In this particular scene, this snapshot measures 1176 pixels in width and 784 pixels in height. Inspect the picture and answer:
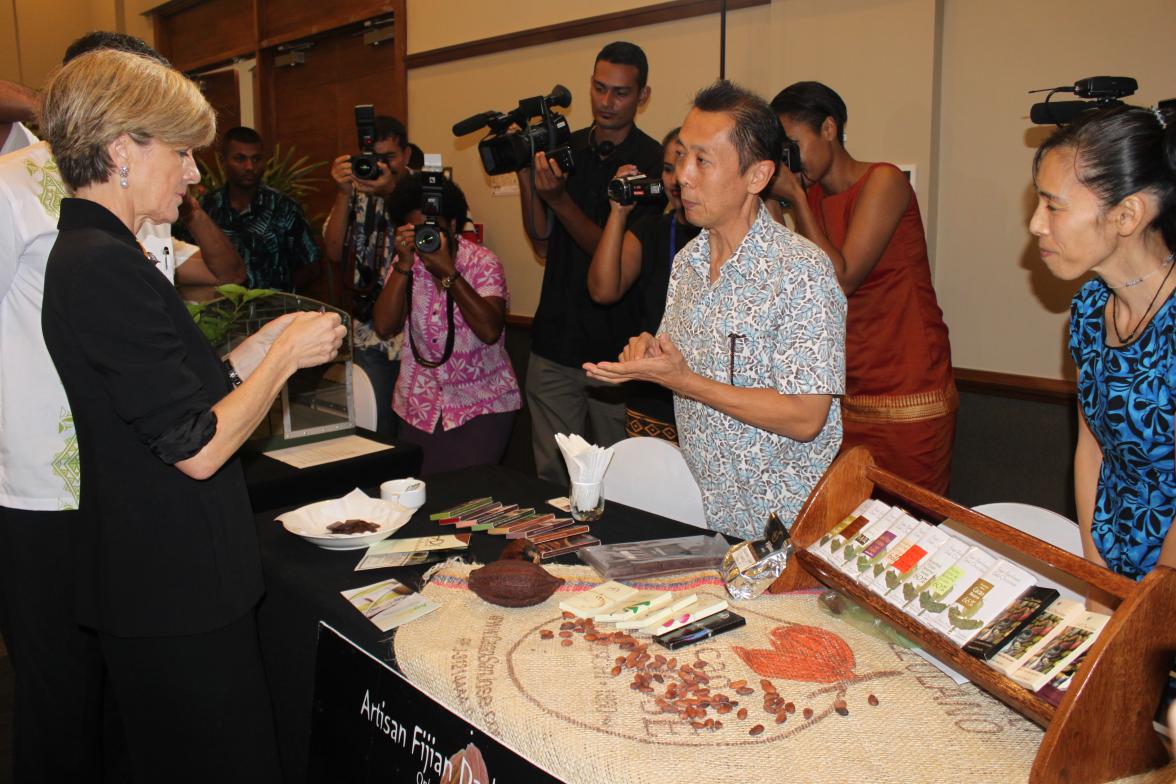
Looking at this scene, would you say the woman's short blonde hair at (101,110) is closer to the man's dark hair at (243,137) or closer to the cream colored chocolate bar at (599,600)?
the cream colored chocolate bar at (599,600)

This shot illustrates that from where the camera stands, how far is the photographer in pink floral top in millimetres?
2977

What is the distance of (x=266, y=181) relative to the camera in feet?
16.5

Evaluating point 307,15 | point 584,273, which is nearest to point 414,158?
point 584,273

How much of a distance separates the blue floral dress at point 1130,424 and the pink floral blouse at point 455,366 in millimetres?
1924

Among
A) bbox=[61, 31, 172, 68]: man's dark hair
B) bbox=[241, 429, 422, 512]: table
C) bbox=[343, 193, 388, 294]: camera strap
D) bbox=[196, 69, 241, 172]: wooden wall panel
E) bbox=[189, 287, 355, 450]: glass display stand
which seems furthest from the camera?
bbox=[196, 69, 241, 172]: wooden wall panel

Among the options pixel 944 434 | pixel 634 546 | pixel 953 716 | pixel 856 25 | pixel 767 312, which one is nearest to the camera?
pixel 953 716

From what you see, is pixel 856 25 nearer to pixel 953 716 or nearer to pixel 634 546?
pixel 634 546

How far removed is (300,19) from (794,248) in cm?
489

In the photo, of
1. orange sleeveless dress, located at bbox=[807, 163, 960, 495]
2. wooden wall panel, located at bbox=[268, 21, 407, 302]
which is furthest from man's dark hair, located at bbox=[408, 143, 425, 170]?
orange sleeveless dress, located at bbox=[807, 163, 960, 495]

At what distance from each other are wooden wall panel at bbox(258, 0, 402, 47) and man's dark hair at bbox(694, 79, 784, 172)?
141 inches

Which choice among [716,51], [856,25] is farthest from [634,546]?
[716,51]

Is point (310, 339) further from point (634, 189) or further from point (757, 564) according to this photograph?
point (634, 189)

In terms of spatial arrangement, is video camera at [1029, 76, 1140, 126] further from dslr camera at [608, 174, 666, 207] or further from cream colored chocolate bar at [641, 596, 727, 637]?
cream colored chocolate bar at [641, 596, 727, 637]

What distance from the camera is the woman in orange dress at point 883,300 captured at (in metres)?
2.41
